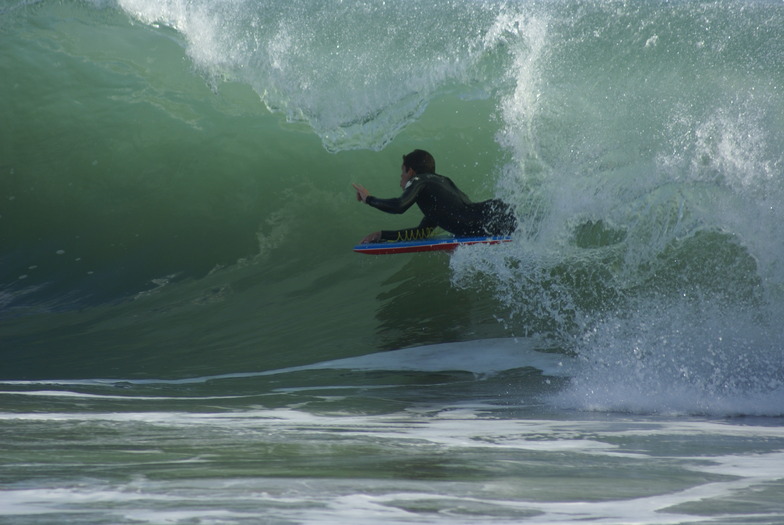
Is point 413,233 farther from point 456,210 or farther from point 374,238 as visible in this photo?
point 456,210

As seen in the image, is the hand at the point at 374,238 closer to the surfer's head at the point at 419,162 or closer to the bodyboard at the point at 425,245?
the bodyboard at the point at 425,245

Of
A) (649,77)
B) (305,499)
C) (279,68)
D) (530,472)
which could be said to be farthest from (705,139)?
(305,499)

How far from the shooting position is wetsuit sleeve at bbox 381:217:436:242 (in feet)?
22.7

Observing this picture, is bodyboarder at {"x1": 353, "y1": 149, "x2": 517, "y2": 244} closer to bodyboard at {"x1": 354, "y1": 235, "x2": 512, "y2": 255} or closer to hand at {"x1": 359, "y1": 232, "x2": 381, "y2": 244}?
bodyboard at {"x1": 354, "y1": 235, "x2": 512, "y2": 255}

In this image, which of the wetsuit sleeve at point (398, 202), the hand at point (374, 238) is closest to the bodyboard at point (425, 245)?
the hand at point (374, 238)

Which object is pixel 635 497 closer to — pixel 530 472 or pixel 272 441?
pixel 530 472

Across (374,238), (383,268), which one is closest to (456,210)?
(374,238)

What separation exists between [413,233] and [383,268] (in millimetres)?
579

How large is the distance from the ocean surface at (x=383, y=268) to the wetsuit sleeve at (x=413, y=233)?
351 mm

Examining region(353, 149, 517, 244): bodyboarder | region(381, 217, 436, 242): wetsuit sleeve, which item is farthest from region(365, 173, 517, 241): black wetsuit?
region(381, 217, 436, 242): wetsuit sleeve

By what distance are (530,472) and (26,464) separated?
4.84ft

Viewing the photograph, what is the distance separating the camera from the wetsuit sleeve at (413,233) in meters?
6.92

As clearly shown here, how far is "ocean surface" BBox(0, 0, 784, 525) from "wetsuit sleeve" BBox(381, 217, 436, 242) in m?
0.35

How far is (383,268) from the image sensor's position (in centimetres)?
743
